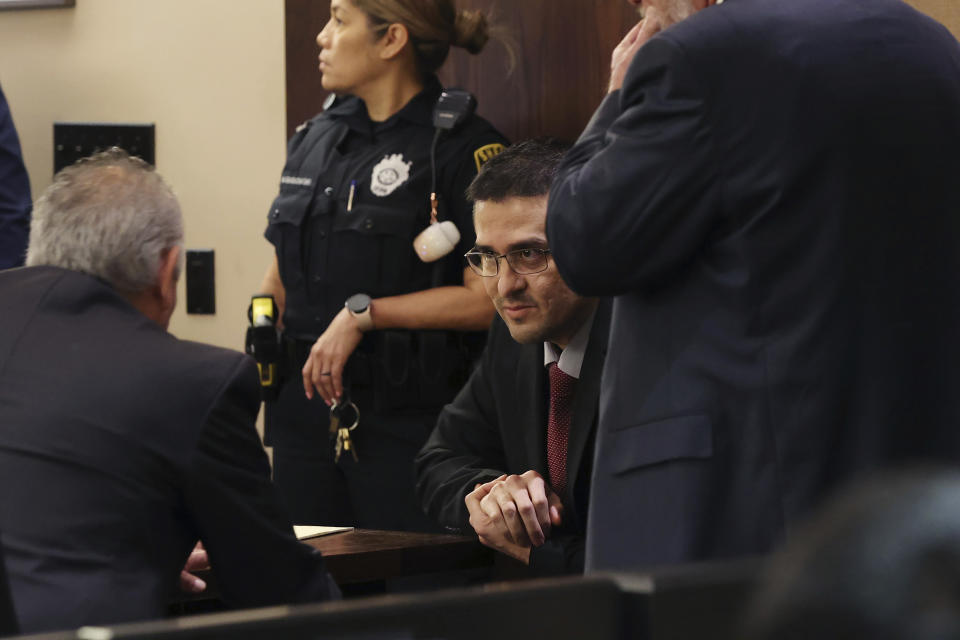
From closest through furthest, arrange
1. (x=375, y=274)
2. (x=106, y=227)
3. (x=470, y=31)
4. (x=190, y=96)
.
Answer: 1. (x=106, y=227)
2. (x=375, y=274)
3. (x=470, y=31)
4. (x=190, y=96)

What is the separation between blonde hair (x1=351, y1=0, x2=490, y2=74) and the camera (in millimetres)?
2977

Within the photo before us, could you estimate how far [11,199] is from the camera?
2.96m

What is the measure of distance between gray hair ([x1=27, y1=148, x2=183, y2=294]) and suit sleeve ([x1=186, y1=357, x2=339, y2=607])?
20cm

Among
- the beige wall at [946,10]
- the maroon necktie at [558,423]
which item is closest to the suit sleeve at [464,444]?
the maroon necktie at [558,423]

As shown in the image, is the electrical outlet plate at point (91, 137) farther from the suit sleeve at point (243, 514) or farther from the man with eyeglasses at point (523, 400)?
the suit sleeve at point (243, 514)

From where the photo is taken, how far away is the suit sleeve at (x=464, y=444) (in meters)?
2.22

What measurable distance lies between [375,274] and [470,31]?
62cm

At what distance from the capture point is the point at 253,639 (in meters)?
0.52

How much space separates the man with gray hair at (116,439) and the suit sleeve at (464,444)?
24.3 inches

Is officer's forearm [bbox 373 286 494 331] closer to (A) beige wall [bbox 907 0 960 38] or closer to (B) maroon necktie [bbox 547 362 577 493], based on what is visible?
(B) maroon necktie [bbox 547 362 577 493]

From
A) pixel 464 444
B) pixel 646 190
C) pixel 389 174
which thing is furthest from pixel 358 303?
pixel 646 190

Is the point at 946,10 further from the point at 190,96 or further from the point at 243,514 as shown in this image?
the point at 190,96

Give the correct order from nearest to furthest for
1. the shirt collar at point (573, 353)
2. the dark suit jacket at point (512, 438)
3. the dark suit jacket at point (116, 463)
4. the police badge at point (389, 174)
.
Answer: the dark suit jacket at point (116, 463) < the dark suit jacket at point (512, 438) < the shirt collar at point (573, 353) < the police badge at point (389, 174)

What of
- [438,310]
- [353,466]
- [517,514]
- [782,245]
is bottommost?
[353,466]
